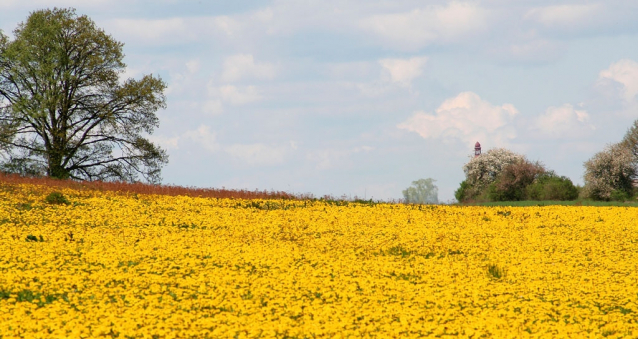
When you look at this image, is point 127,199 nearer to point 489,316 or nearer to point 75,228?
point 75,228

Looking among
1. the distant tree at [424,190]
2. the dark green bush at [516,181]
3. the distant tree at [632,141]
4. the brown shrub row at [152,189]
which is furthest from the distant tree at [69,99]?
the distant tree at [424,190]

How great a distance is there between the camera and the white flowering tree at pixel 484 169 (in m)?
68.1

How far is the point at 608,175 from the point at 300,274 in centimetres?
4905

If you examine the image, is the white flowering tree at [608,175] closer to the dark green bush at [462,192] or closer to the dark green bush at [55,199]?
the dark green bush at [462,192]

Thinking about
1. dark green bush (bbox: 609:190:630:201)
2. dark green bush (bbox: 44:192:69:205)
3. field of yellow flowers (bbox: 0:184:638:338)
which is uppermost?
dark green bush (bbox: 609:190:630:201)

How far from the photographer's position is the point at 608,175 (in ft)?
181

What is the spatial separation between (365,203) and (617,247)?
12.5m

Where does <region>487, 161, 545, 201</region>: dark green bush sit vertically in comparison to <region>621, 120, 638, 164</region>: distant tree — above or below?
below

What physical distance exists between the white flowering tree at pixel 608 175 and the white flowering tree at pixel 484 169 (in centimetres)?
1178

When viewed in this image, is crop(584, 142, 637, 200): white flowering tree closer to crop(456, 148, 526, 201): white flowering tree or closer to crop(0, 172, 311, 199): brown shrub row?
crop(456, 148, 526, 201): white flowering tree

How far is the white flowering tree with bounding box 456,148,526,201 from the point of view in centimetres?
6806

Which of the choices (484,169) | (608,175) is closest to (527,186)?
(608,175)

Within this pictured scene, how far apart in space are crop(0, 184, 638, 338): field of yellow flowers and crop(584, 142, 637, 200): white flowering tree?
3240 centimetres

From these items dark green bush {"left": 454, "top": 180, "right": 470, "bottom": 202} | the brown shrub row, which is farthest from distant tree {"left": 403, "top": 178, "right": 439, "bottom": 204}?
the brown shrub row
